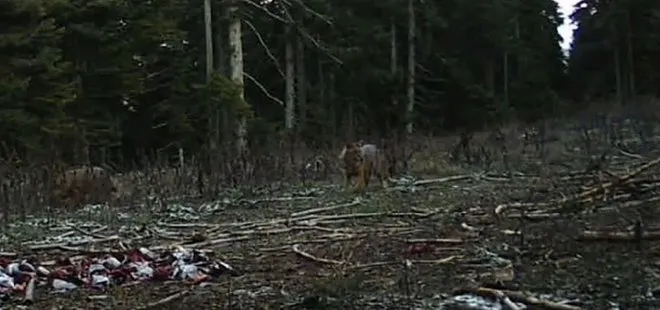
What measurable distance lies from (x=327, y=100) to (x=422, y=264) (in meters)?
26.0

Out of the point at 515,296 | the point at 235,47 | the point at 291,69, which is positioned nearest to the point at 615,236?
the point at 515,296

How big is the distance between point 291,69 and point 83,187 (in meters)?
16.4

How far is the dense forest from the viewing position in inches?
772

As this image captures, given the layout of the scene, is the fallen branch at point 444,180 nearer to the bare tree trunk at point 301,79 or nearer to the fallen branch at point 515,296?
the fallen branch at point 515,296

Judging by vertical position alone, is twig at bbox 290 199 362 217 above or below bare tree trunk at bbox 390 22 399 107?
below

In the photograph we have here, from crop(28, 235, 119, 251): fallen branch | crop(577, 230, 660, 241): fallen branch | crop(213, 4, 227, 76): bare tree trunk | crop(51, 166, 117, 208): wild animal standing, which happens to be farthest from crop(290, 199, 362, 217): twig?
crop(213, 4, 227, 76): bare tree trunk

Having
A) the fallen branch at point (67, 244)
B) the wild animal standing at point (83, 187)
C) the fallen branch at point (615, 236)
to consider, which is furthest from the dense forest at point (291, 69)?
the fallen branch at point (615, 236)

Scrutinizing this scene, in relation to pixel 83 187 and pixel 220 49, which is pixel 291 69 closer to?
pixel 220 49

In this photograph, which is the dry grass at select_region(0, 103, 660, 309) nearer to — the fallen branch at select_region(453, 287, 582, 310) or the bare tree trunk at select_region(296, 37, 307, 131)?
the fallen branch at select_region(453, 287, 582, 310)

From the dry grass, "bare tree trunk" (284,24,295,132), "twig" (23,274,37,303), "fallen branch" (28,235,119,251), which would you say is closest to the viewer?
the dry grass

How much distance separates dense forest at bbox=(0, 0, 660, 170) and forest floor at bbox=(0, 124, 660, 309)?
6332mm

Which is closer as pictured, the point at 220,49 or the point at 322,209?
the point at 322,209

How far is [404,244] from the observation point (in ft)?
22.7

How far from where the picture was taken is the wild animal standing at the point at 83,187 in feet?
38.8
